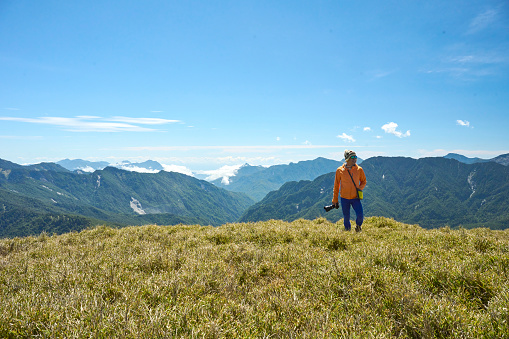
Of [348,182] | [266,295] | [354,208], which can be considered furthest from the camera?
[348,182]

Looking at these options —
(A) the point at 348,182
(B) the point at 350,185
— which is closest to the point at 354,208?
(B) the point at 350,185

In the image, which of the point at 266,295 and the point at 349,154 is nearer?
the point at 266,295

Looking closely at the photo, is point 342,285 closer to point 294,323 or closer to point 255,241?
point 294,323

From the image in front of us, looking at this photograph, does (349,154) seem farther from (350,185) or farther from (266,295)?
(266,295)

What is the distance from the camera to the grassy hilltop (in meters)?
2.82

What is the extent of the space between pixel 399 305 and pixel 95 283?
5.29 m

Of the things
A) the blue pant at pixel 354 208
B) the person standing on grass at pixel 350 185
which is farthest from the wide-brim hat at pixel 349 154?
the blue pant at pixel 354 208

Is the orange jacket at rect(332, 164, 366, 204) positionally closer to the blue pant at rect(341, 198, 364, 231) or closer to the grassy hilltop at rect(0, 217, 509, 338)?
the blue pant at rect(341, 198, 364, 231)

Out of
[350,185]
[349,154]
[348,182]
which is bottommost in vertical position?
[350,185]

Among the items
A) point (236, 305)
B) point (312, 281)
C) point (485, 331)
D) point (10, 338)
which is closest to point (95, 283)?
point (10, 338)

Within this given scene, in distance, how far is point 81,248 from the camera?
7.69 m

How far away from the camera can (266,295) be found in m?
4.09

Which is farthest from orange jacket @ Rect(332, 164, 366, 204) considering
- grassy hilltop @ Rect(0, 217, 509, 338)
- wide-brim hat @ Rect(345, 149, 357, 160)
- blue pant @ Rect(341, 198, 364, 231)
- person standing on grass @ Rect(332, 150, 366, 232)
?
grassy hilltop @ Rect(0, 217, 509, 338)

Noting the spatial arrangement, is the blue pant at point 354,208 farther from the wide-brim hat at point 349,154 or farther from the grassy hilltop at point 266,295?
the grassy hilltop at point 266,295
